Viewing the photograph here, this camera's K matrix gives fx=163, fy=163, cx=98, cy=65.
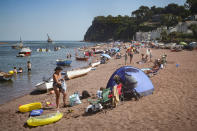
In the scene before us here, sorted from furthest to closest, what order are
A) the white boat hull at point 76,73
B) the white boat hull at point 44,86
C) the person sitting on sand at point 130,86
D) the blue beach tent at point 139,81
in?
the white boat hull at point 76,73, the white boat hull at point 44,86, the blue beach tent at point 139,81, the person sitting on sand at point 130,86

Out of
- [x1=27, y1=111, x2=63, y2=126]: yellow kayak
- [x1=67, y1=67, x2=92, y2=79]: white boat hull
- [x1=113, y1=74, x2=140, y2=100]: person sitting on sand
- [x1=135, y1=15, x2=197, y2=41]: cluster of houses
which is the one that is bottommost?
[x1=27, y1=111, x2=63, y2=126]: yellow kayak

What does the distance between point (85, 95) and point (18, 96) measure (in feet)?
19.8

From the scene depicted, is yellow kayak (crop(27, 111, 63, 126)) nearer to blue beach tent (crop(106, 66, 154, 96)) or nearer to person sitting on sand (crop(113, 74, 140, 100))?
blue beach tent (crop(106, 66, 154, 96))

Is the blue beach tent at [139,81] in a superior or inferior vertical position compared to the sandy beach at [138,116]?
superior

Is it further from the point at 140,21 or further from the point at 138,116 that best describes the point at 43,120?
the point at 140,21

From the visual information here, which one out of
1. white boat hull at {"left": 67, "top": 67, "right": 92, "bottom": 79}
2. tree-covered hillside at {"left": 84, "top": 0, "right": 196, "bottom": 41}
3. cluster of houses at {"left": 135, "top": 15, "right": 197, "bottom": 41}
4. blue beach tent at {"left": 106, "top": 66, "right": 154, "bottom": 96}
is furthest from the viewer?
tree-covered hillside at {"left": 84, "top": 0, "right": 196, "bottom": 41}

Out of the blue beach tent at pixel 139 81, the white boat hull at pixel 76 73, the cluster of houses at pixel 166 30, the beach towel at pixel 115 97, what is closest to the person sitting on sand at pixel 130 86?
the blue beach tent at pixel 139 81

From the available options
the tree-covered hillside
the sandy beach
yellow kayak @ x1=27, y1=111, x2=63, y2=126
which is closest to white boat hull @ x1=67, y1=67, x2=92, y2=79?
the sandy beach

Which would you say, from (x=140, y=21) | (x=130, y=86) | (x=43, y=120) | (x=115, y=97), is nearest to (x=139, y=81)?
(x=130, y=86)

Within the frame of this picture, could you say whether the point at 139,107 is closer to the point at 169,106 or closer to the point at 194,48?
the point at 169,106

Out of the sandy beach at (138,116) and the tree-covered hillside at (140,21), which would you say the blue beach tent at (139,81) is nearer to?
the sandy beach at (138,116)

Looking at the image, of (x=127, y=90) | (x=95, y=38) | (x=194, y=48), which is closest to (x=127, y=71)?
(x=127, y=90)

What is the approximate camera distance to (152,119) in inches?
221

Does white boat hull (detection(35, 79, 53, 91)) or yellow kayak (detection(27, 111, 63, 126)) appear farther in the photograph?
Result: white boat hull (detection(35, 79, 53, 91))
